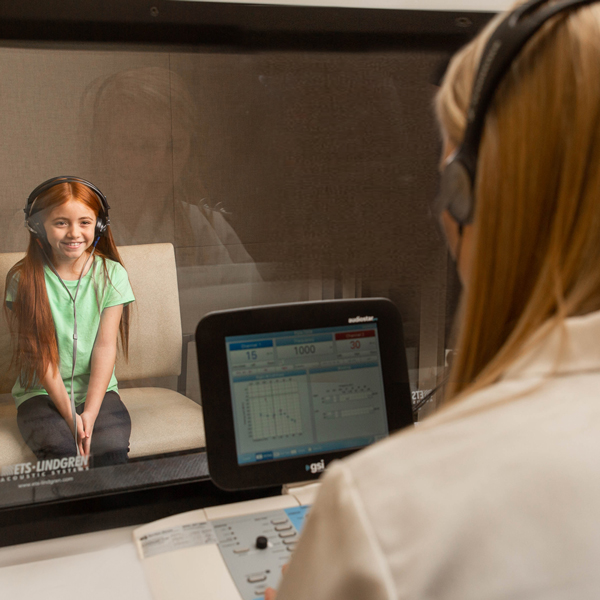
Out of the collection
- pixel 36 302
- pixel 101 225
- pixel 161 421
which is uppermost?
pixel 101 225

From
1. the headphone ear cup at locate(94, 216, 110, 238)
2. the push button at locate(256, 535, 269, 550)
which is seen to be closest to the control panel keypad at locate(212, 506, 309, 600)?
the push button at locate(256, 535, 269, 550)

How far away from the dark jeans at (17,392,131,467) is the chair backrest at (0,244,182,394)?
60 mm

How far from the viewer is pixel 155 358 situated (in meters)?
1.03

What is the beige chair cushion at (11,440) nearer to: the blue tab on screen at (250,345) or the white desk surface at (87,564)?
the white desk surface at (87,564)

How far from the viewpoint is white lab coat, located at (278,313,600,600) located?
0.29m

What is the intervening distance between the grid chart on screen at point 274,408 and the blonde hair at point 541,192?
511mm

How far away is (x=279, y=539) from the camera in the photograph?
86 centimetres

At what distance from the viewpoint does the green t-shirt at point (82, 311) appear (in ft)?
3.18

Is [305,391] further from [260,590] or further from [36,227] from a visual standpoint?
[36,227]

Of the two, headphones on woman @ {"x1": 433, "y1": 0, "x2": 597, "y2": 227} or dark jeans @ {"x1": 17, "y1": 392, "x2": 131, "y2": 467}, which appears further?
dark jeans @ {"x1": 17, "y1": 392, "x2": 131, "y2": 467}

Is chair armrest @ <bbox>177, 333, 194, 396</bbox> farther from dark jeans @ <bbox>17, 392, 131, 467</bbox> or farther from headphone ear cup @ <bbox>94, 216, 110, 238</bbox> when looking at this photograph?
headphone ear cup @ <bbox>94, 216, 110, 238</bbox>

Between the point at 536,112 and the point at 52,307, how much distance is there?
0.79m

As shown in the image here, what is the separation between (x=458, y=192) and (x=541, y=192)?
0.10m

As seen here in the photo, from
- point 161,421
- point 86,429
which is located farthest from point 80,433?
point 161,421
